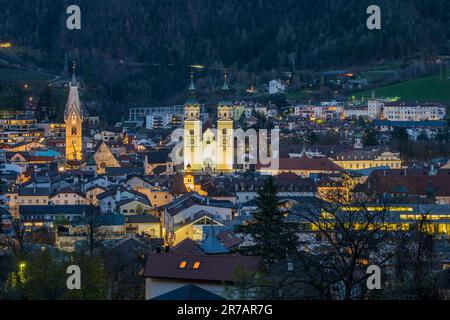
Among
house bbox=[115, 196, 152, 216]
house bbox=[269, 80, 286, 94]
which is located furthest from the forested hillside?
house bbox=[115, 196, 152, 216]

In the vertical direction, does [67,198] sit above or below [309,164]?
below

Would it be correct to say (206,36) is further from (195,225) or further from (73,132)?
(195,225)

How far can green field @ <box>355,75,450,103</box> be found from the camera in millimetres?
110544

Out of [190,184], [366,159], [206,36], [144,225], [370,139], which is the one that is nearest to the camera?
[144,225]

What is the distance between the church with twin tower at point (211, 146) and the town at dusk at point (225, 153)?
12cm

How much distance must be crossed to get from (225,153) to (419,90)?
1604 inches

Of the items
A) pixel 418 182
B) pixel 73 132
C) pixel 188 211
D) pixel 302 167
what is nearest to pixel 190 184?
pixel 418 182

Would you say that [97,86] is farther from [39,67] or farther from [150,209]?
[150,209]

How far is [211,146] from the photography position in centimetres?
7688

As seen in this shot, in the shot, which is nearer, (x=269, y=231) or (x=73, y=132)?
(x=269, y=231)

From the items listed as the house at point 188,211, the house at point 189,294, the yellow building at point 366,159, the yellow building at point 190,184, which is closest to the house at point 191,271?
the house at point 189,294

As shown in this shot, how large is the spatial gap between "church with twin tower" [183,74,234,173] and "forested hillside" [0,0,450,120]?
56039 mm

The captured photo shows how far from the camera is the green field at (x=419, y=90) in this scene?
111 m

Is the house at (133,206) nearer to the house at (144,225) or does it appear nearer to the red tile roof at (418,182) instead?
the house at (144,225)
